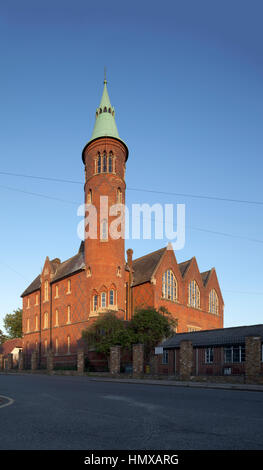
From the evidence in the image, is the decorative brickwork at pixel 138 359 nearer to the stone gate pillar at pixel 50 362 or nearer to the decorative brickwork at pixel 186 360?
the decorative brickwork at pixel 186 360

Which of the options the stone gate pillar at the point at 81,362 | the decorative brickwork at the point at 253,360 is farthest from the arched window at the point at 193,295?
the decorative brickwork at the point at 253,360

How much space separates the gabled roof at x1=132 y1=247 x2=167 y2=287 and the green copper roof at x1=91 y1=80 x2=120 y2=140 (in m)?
15.1

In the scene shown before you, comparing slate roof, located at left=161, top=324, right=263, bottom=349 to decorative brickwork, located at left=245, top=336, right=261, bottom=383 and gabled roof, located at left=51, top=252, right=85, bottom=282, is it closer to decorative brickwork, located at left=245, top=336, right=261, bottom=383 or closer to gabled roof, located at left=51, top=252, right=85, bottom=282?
decorative brickwork, located at left=245, top=336, right=261, bottom=383

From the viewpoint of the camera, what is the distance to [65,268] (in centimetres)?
5009

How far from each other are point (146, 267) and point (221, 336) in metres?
17.8

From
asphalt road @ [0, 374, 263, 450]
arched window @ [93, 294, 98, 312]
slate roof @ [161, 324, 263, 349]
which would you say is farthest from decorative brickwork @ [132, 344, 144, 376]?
asphalt road @ [0, 374, 263, 450]

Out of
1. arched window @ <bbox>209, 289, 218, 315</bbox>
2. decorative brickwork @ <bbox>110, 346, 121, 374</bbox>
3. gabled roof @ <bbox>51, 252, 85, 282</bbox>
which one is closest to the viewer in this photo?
decorative brickwork @ <bbox>110, 346, 121, 374</bbox>

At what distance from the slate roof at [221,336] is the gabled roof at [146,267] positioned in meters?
11.2

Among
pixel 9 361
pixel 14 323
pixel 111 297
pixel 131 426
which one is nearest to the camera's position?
pixel 131 426

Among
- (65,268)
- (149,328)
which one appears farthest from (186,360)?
(65,268)

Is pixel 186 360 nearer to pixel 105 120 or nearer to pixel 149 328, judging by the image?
pixel 149 328

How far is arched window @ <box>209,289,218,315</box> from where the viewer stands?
5589 cm
